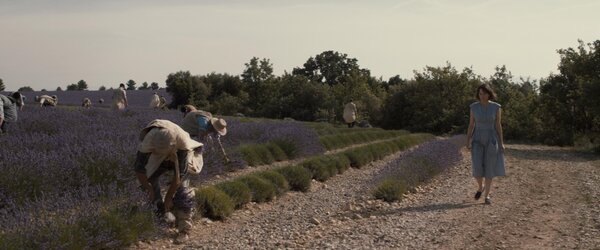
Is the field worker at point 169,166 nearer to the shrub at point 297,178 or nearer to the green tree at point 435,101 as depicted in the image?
the shrub at point 297,178

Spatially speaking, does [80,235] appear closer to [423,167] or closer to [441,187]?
[441,187]

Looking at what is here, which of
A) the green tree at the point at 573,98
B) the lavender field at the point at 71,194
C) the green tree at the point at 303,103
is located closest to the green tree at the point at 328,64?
the green tree at the point at 303,103

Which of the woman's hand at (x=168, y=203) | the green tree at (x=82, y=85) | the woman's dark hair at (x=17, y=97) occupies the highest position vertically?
the green tree at (x=82, y=85)

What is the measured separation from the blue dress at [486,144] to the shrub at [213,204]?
3.60 metres

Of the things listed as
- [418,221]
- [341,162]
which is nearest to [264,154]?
[341,162]

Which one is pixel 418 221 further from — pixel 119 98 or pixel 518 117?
pixel 518 117

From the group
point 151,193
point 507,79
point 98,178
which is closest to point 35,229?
point 151,193

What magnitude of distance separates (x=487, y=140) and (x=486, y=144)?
0.19ft

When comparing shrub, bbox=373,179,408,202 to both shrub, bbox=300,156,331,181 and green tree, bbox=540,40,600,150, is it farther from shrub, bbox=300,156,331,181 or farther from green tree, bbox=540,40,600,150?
green tree, bbox=540,40,600,150

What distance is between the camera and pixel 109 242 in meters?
4.96

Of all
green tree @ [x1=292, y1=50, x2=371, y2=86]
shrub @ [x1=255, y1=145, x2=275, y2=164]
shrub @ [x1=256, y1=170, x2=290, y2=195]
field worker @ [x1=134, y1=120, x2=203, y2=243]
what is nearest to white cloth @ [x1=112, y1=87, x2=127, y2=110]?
shrub @ [x1=255, y1=145, x2=275, y2=164]

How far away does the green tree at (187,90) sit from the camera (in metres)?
53.7

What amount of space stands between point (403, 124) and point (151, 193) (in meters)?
33.3

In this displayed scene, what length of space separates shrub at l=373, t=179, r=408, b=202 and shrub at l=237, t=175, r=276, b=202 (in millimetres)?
1579
